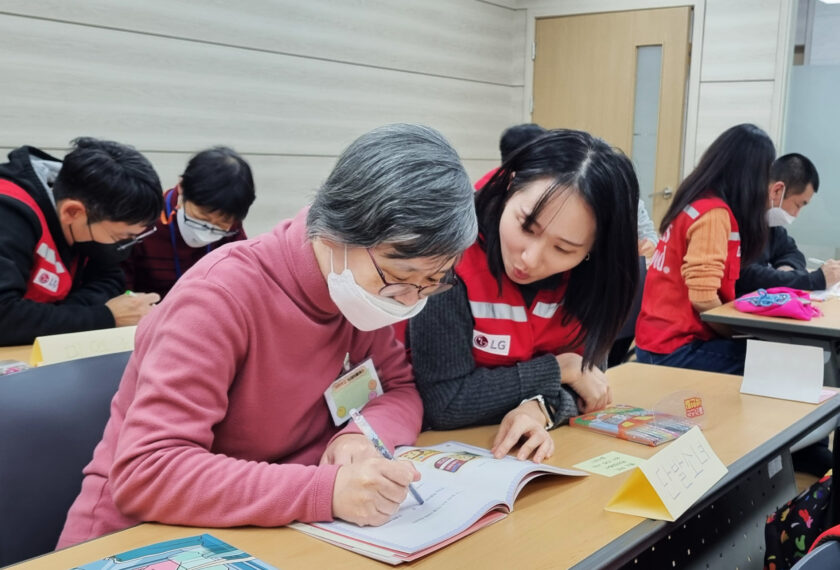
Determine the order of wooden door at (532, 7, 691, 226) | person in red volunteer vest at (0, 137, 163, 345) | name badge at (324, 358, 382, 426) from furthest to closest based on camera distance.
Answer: wooden door at (532, 7, 691, 226), person in red volunteer vest at (0, 137, 163, 345), name badge at (324, 358, 382, 426)

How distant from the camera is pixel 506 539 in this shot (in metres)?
0.99

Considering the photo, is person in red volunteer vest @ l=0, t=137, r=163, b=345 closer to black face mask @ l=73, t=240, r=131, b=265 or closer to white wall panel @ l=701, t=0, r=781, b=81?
black face mask @ l=73, t=240, r=131, b=265

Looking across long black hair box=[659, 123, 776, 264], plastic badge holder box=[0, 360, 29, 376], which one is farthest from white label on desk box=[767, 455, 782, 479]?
plastic badge holder box=[0, 360, 29, 376]

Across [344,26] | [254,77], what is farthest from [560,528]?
[344,26]

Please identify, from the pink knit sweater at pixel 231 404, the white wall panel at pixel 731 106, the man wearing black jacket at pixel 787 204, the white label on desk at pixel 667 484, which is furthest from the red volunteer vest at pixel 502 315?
the white wall panel at pixel 731 106

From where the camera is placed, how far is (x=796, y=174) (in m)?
3.54

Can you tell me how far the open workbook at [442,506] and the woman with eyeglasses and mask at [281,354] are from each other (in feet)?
0.09

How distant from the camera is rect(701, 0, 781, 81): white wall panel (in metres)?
4.67

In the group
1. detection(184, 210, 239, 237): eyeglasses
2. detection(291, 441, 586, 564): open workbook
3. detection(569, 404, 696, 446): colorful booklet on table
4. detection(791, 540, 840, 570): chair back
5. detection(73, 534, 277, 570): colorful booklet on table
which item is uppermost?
detection(184, 210, 239, 237): eyeglasses

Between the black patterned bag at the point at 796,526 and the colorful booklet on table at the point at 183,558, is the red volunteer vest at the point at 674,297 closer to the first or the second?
the black patterned bag at the point at 796,526

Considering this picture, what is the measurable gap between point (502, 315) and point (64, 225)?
4.56 feet

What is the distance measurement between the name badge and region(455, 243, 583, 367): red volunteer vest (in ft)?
0.79

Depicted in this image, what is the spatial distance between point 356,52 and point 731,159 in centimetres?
237

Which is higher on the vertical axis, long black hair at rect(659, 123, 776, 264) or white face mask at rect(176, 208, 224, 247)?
long black hair at rect(659, 123, 776, 264)
